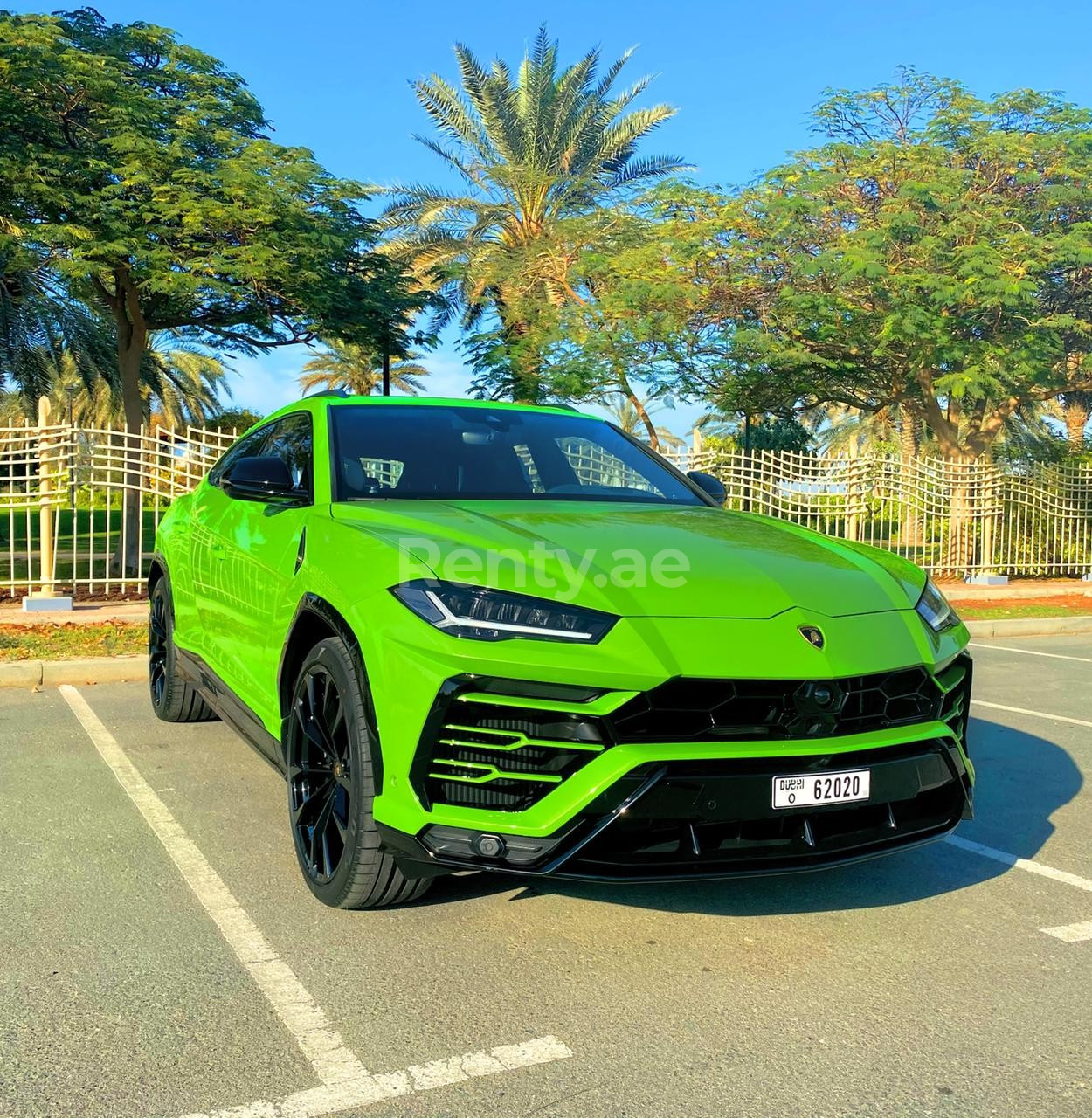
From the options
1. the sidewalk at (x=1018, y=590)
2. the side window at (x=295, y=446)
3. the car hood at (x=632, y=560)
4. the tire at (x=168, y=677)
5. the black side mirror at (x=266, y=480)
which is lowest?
the sidewalk at (x=1018, y=590)

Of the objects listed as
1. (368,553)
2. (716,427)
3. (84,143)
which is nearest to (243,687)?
(368,553)

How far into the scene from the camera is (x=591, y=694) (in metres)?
2.89

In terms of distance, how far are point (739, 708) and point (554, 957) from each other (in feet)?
3.10

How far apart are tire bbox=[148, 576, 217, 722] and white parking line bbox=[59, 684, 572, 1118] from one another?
2279mm

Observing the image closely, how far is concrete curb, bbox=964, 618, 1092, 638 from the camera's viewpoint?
1202 centimetres

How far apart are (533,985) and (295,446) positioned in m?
2.55

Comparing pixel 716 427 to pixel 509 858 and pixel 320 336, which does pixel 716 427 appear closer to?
pixel 320 336

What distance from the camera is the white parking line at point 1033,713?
6.91m

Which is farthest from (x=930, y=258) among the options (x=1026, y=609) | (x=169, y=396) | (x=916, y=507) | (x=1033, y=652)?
(x=169, y=396)

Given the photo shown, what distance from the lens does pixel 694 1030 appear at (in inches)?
111

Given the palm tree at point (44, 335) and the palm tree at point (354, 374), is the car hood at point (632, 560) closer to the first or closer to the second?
the palm tree at point (44, 335)

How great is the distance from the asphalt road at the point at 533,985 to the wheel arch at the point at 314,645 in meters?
0.60

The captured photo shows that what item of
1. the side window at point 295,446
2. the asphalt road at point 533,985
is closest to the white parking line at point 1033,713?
the asphalt road at point 533,985

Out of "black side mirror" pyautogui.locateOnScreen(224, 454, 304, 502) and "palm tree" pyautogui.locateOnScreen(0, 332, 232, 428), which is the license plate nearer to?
"black side mirror" pyautogui.locateOnScreen(224, 454, 304, 502)
